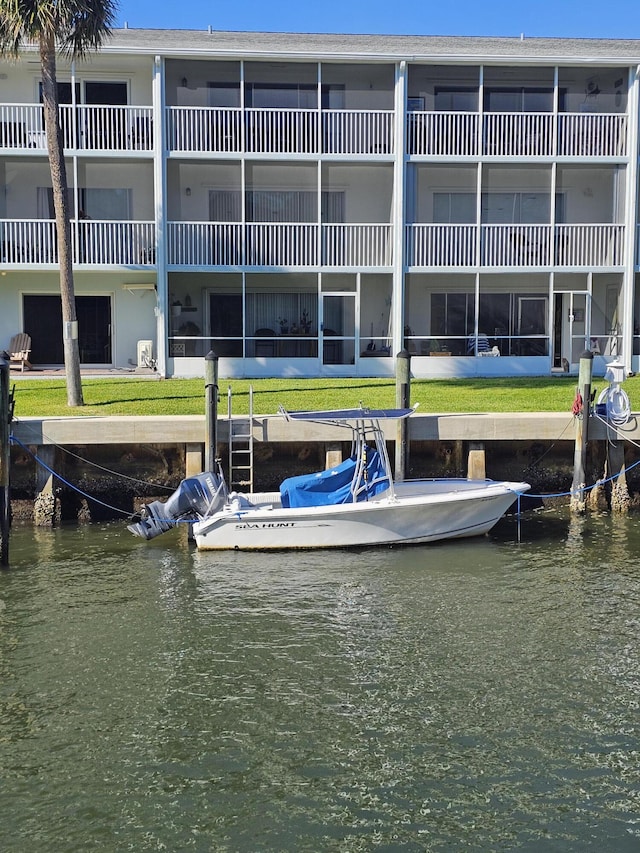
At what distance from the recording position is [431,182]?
97.0 ft

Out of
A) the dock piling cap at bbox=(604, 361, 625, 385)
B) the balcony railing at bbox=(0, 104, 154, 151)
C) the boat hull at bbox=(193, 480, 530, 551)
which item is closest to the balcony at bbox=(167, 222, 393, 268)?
the balcony railing at bbox=(0, 104, 154, 151)

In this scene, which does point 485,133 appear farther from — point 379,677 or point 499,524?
point 379,677

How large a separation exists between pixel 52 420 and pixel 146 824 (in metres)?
10.7

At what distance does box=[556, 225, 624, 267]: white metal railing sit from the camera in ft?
93.9

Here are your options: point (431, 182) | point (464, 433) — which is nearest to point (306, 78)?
point (431, 182)

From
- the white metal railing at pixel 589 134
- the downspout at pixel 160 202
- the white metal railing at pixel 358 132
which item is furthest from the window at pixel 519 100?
the downspout at pixel 160 202

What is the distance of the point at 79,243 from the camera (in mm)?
27484

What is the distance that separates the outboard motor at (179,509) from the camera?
16.1 metres

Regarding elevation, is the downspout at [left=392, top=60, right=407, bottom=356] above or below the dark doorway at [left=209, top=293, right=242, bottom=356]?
above

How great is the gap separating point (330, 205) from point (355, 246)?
6.39 feet

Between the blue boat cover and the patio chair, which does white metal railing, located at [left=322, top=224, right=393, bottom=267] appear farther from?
the blue boat cover

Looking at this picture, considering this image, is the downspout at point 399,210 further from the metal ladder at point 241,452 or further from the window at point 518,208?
the metal ladder at point 241,452

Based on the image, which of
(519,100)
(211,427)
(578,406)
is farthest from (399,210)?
(211,427)

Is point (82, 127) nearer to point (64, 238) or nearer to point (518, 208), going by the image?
point (64, 238)
